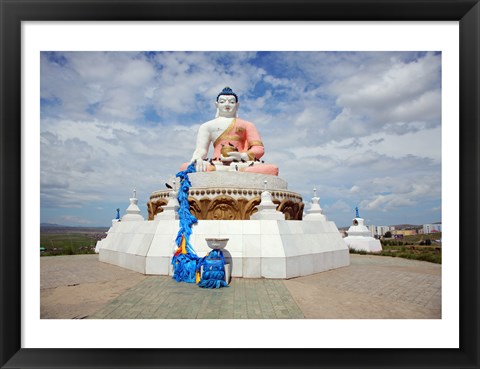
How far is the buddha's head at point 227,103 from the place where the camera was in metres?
13.8

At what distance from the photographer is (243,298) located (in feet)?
19.6

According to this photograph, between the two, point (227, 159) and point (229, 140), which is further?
point (229, 140)

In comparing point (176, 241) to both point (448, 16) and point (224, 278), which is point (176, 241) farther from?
point (448, 16)

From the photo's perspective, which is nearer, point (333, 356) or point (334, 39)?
point (333, 356)

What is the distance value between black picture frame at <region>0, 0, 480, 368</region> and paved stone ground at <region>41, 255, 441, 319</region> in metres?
0.80

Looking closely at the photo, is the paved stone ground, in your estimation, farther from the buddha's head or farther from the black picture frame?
the buddha's head

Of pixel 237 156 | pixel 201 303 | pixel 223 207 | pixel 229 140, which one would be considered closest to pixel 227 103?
pixel 229 140

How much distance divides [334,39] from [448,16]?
1577 mm

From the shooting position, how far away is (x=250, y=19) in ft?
15.0

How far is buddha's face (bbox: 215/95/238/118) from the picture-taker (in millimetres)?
13750

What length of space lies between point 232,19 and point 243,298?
15.8 feet

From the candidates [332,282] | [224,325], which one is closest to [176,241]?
[224,325]

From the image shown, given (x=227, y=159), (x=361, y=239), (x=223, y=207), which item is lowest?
(x=361, y=239)

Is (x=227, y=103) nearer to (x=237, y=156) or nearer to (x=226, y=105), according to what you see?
(x=226, y=105)
